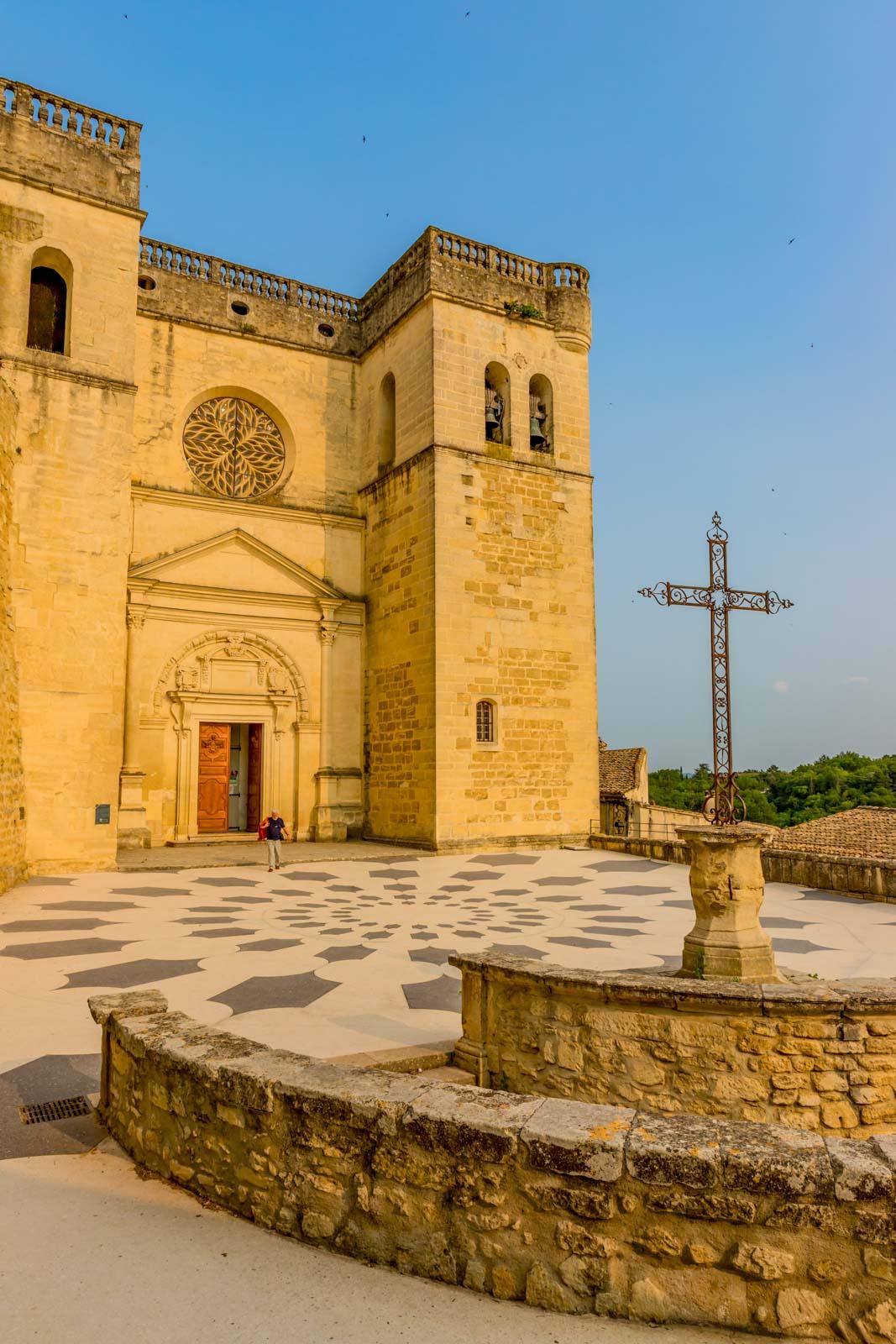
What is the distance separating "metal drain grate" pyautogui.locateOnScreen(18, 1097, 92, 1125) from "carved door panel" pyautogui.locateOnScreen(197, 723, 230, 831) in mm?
12720

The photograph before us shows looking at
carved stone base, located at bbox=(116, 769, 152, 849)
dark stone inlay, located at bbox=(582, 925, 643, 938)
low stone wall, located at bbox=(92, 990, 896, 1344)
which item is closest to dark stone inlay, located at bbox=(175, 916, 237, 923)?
dark stone inlay, located at bbox=(582, 925, 643, 938)

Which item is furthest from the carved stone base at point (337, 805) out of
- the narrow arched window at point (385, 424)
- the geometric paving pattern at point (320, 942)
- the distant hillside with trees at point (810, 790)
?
the distant hillside with trees at point (810, 790)

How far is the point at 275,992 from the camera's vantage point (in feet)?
19.9

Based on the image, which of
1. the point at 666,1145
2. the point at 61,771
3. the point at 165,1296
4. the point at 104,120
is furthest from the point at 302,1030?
the point at 104,120

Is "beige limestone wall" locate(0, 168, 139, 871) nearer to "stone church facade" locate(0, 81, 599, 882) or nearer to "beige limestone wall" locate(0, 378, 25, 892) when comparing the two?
"stone church facade" locate(0, 81, 599, 882)

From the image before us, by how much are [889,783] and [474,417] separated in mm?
37096

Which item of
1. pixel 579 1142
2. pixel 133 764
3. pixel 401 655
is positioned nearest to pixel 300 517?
pixel 401 655

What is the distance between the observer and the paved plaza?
2404 mm

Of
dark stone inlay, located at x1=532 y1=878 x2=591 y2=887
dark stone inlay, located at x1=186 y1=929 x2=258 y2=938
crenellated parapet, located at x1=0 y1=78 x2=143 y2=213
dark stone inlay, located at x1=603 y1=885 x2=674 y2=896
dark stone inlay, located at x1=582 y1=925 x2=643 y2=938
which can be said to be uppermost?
crenellated parapet, located at x1=0 y1=78 x2=143 y2=213

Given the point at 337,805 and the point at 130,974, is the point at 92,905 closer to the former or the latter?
the point at 130,974

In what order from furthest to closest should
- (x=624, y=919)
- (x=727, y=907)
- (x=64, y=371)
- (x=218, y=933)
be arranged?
(x=64, y=371) < (x=624, y=919) < (x=218, y=933) < (x=727, y=907)

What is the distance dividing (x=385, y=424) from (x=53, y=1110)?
1633cm

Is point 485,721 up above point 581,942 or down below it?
above

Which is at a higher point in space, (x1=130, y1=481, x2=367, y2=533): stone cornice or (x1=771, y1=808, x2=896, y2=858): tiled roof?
(x1=130, y1=481, x2=367, y2=533): stone cornice
